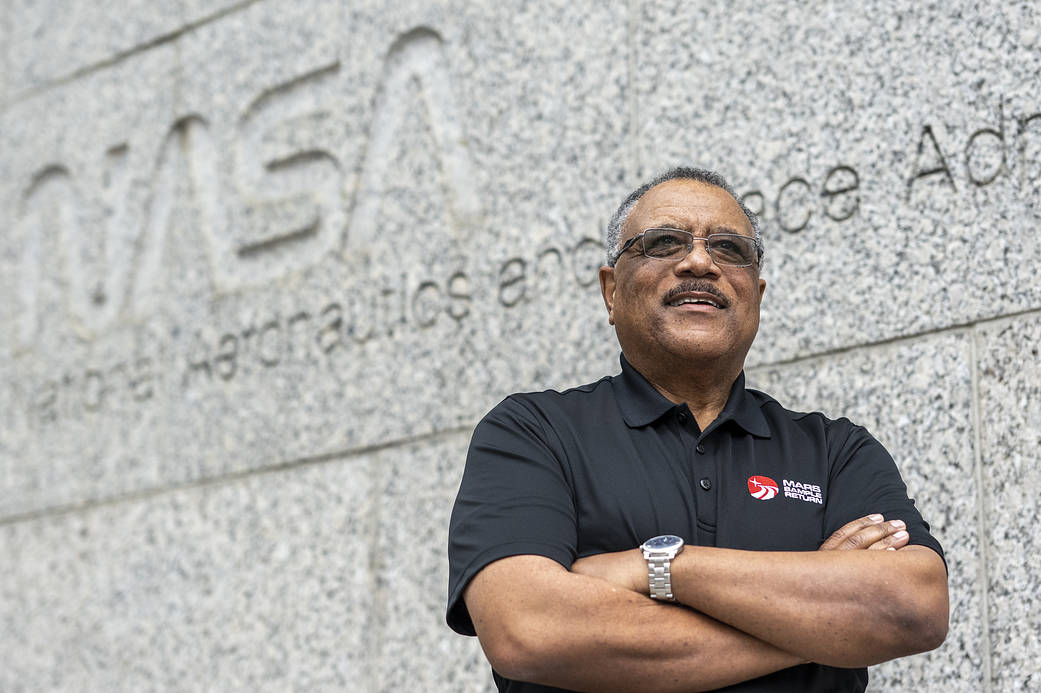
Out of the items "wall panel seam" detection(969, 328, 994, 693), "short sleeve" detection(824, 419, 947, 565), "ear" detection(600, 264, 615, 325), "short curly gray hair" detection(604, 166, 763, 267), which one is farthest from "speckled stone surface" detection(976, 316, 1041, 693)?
"ear" detection(600, 264, 615, 325)

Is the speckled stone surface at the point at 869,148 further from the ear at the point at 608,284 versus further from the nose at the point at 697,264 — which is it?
the nose at the point at 697,264

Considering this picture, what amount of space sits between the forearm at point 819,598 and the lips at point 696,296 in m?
0.68

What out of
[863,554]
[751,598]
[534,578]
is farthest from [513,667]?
[863,554]

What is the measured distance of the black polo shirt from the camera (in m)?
3.04

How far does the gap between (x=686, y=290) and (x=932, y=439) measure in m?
1.02

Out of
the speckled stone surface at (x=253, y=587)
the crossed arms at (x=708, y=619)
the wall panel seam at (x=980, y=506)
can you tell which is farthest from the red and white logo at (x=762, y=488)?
the speckled stone surface at (x=253, y=587)

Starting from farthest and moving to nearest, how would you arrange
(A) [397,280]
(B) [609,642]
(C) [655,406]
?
(A) [397,280]
(C) [655,406]
(B) [609,642]

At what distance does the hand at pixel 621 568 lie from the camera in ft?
9.62

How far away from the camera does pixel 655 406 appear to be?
10.9 feet

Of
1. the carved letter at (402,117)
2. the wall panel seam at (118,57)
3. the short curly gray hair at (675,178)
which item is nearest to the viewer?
the short curly gray hair at (675,178)

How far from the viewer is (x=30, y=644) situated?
245 inches

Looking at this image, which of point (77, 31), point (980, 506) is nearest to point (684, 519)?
point (980, 506)

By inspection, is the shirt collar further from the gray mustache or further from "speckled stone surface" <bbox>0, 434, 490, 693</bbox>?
"speckled stone surface" <bbox>0, 434, 490, 693</bbox>

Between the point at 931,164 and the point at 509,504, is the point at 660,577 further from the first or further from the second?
the point at 931,164
